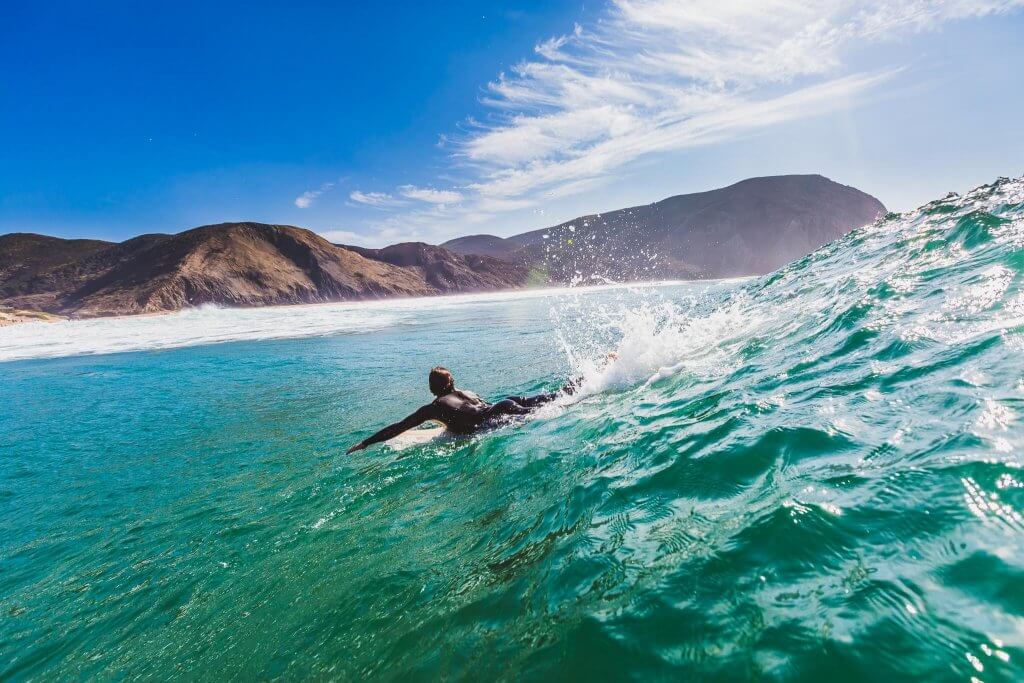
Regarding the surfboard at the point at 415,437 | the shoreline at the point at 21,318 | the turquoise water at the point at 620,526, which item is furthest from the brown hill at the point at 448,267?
the turquoise water at the point at 620,526

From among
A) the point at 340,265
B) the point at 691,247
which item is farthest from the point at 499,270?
the point at 691,247

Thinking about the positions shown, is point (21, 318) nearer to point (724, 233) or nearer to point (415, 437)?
point (415, 437)

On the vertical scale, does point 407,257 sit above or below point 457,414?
above

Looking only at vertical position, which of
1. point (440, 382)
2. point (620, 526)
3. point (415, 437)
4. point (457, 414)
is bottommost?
point (415, 437)

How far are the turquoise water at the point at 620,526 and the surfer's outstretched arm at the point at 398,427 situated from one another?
314mm

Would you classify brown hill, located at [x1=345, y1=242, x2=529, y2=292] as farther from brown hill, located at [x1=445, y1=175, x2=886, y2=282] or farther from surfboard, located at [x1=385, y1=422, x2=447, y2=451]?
surfboard, located at [x1=385, y1=422, x2=447, y2=451]

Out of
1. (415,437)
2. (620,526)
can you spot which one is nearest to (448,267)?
(415,437)

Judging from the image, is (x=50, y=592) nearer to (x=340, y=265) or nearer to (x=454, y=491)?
(x=454, y=491)

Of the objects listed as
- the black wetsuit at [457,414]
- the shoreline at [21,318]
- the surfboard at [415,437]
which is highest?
the shoreline at [21,318]

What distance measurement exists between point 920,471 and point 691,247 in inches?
6351

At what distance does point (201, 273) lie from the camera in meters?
80.6

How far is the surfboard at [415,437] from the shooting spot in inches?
300

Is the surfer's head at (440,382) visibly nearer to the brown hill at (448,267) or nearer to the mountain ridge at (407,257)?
the mountain ridge at (407,257)

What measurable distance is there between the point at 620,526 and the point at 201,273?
95101mm
